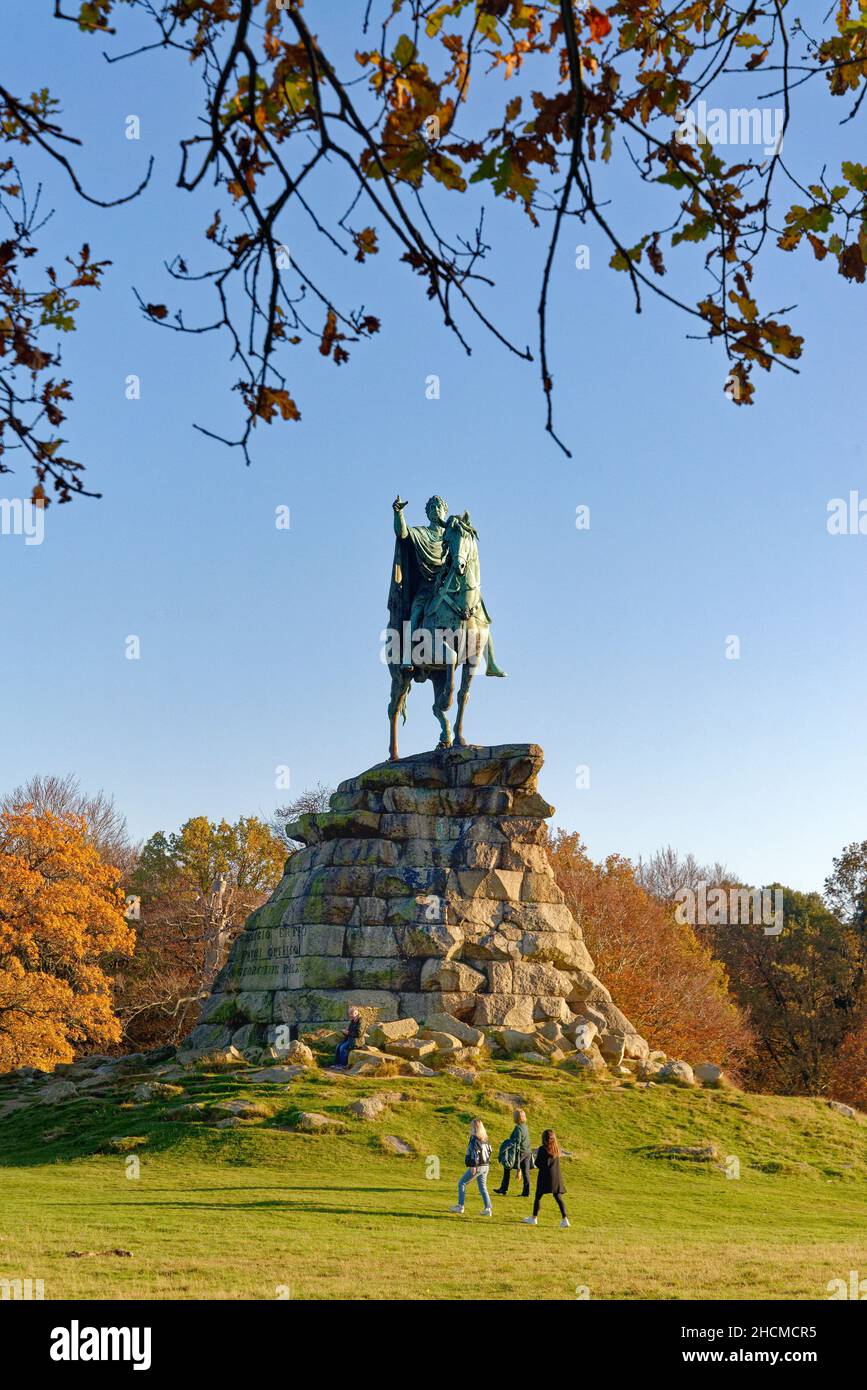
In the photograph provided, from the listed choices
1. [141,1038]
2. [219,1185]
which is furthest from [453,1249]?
[141,1038]

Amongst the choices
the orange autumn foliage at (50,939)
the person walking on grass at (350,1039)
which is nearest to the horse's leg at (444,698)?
the person walking on grass at (350,1039)

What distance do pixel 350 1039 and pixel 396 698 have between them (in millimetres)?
7880

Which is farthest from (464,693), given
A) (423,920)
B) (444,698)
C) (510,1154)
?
(510,1154)

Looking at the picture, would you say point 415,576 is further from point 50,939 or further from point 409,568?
point 50,939

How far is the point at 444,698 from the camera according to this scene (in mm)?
26875

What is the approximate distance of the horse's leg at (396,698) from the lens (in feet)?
88.7

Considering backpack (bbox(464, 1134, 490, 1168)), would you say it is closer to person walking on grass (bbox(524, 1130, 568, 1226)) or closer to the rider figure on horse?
person walking on grass (bbox(524, 1130, 568, 1226))

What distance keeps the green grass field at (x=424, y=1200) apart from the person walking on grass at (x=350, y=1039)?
0.92 meters

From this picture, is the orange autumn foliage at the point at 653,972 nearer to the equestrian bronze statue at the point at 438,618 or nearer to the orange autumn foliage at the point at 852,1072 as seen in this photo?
the orange autumn foliage at the point at 852,1072

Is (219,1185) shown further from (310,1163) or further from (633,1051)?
(633,1051)

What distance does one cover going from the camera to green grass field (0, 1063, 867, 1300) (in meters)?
10.6

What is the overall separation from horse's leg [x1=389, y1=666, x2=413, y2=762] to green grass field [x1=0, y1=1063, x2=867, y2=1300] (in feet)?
25.9

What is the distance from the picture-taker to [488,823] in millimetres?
24875

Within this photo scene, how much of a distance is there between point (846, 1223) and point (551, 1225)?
379cm
